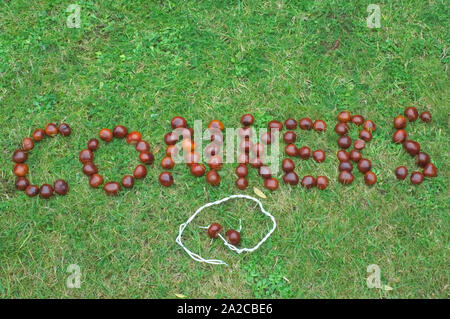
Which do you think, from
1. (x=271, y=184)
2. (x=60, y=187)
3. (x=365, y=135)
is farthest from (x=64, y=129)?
(x=365, y=135)

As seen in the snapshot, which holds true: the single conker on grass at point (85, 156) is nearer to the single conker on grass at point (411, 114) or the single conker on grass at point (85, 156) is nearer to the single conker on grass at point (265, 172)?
the single conker on grass at point (265, 172)

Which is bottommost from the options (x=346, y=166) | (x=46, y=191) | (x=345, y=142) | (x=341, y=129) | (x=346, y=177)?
(x=46, y=191)

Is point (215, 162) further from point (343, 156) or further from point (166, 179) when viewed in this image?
point (343, 156)

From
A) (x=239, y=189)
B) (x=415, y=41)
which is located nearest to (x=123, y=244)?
(x=239, y=189)

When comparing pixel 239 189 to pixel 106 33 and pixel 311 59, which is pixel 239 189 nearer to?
pixel 311 59

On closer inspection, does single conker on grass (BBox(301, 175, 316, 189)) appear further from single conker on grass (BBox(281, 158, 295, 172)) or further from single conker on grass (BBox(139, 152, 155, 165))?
single conker on grass (BBox(139, 152, 155, 165))

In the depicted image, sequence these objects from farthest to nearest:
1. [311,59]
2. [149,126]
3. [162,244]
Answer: [311,59], [149,126], [162,244]
